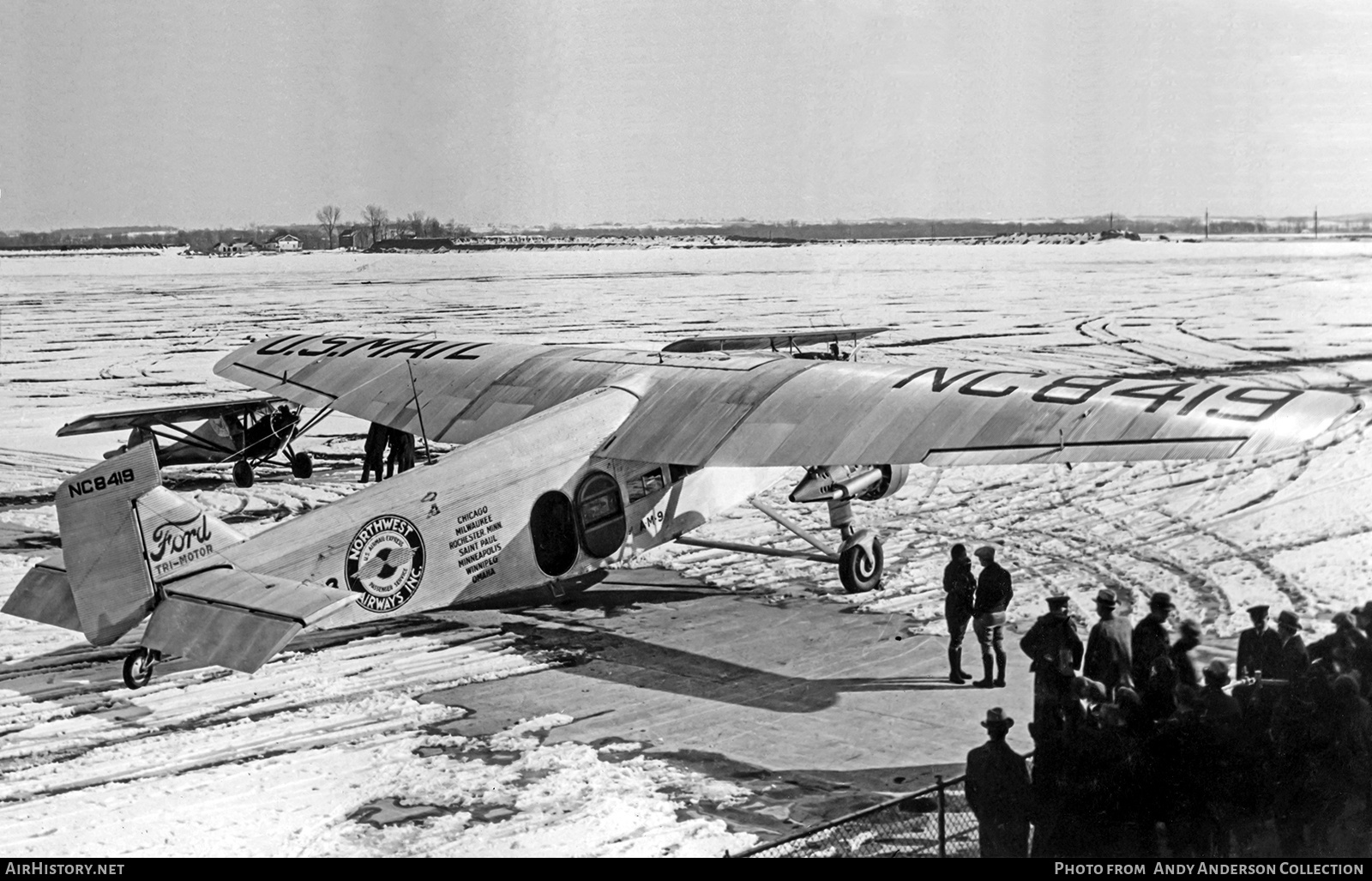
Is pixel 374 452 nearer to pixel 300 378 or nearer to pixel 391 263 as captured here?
pixel 300 378

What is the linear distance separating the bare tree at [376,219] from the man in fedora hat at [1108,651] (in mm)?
29691

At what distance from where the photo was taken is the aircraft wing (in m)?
18.6

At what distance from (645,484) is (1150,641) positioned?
21.0ft

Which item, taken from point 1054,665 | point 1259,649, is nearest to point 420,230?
point 1054,665

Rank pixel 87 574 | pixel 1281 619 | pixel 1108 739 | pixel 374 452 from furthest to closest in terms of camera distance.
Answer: pixel 374 452 < pixel 87 574 < pixel 1281 619 < pixel 1108 739

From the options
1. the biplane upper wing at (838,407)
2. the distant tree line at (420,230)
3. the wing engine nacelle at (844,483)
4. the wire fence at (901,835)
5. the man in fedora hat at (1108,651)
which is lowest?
the wire fence at (901,835)

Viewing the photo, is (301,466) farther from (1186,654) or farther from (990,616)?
(1186,654)

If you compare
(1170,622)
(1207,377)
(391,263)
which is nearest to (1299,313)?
(1207,377)

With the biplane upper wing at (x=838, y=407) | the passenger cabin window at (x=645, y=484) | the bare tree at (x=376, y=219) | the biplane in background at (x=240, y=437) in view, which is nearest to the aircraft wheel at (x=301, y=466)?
the biplane in background at (x=240, y=437)

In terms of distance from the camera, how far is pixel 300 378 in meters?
20.1

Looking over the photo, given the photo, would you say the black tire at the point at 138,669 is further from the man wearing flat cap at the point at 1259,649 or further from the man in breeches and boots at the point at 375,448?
the man in breeches and boots at the point at 375,448

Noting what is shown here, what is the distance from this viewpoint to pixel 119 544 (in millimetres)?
9773

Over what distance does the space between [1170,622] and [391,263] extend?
65.4 metres

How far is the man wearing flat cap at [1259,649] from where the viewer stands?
802cm
